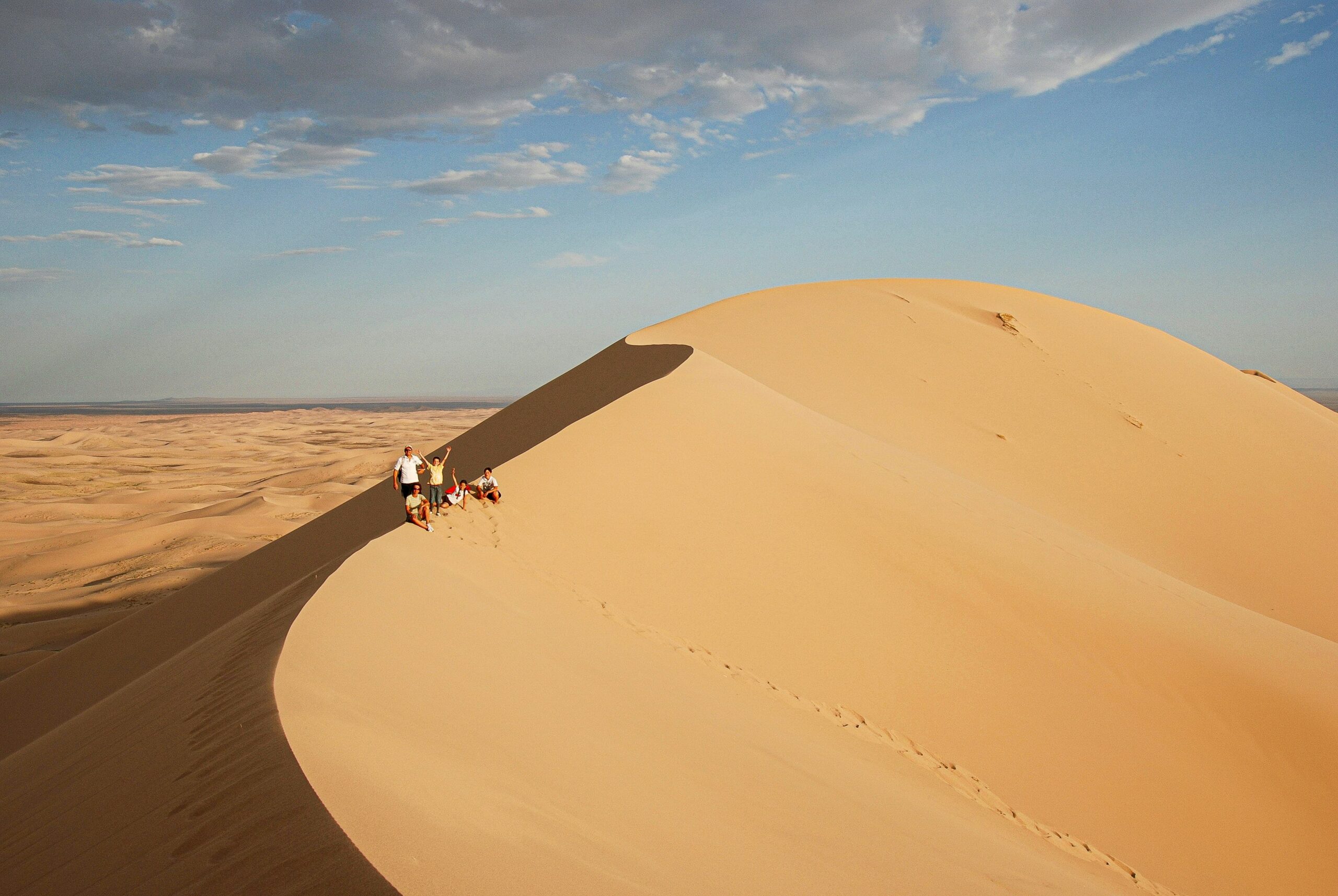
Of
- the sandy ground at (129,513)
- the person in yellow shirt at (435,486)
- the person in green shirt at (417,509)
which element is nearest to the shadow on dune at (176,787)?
the person in green shirt at (417,509)

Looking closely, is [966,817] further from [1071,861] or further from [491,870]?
[491,870]

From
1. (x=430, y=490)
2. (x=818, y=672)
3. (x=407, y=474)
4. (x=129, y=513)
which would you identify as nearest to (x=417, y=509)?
(x=407, y=474)

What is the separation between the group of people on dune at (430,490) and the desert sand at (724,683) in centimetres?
21

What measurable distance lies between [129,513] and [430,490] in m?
15.6

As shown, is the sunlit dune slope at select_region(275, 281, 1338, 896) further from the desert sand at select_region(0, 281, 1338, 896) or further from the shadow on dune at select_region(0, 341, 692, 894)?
the shadow on dune at select_region(0, 341, 692, 894)

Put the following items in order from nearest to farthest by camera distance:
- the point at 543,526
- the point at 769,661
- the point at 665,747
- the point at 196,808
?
the point at 196,808 → the point at 665,747 → the point at 769,661 → the point at 543,526

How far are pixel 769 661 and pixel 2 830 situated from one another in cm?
506

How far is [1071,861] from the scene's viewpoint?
507 cm

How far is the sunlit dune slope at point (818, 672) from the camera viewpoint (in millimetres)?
3369

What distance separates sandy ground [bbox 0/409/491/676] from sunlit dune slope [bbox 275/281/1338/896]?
26.5 feet

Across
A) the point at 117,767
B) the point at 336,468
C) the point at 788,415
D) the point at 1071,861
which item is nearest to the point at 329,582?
the point at 117,767

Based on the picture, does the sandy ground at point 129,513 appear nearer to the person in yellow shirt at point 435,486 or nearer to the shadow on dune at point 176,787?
the shadow on dune at point 176,787

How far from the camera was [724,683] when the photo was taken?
6277 mm

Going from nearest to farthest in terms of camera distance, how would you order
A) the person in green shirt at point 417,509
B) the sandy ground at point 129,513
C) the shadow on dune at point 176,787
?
the shadow on dune at point 176,787 → the person in green shirt at point 417,509 → the sandy ground at point 129,513
